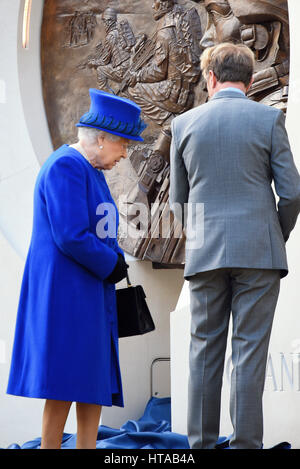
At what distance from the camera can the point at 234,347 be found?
9.45ft

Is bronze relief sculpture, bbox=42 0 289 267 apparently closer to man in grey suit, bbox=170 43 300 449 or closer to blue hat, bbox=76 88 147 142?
blue hat, bbox=76 88 147 142

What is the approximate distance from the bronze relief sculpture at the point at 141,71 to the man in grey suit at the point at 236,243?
6.89 ft

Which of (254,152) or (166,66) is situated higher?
(166,66)

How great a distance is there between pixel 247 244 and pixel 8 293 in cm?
282

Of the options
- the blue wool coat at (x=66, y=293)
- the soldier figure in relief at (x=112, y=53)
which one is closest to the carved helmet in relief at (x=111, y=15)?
the soldier figure in relief at (x=112, y=53)

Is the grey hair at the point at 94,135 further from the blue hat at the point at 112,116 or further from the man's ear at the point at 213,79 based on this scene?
the man's ear at the point at 213,79

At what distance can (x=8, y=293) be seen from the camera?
17.5 ft

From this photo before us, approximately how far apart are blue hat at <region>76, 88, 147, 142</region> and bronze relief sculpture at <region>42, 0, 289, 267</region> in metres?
1.86

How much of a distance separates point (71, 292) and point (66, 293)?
19mm

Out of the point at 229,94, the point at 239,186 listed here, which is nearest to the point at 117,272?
the point at 239,186

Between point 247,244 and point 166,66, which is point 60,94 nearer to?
point 166,66

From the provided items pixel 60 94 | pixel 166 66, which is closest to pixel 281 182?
pixel 166 66
